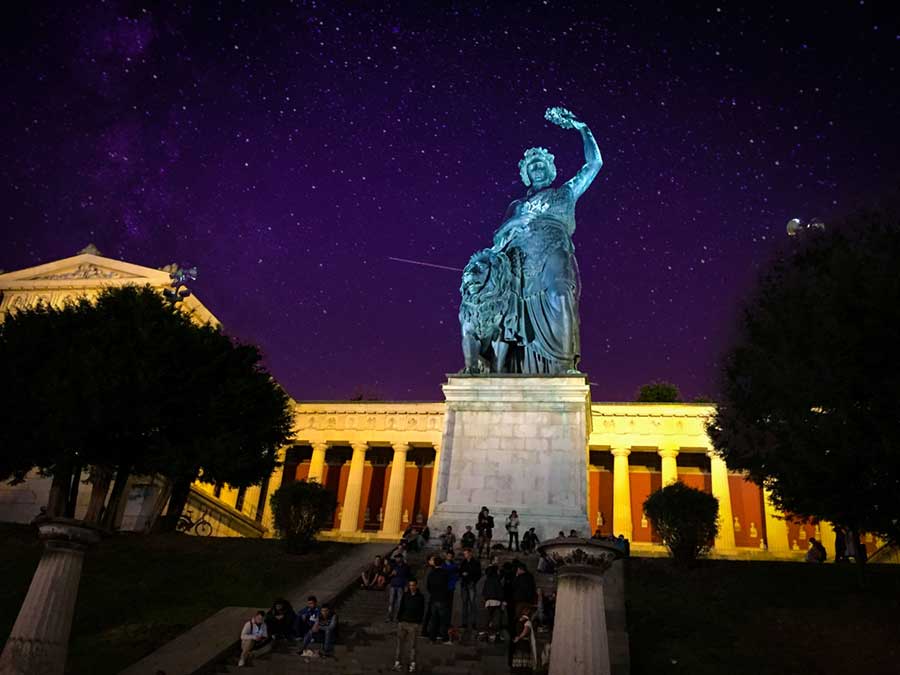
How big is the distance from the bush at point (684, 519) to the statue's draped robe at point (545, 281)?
4.97m

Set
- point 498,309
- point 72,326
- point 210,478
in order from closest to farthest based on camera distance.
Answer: point 498,309 < point 72,326 < point 210,478

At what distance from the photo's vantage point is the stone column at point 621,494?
151ft

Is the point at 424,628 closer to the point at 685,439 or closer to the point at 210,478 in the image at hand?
the point at 210,478

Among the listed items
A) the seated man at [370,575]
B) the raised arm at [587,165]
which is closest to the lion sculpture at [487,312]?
the raised arm at [587,165]

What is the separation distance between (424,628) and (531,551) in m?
5.30

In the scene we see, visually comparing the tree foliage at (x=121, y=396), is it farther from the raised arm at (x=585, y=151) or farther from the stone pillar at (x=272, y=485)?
the stone pillar at (x=272, y=485)

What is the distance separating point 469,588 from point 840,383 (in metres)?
8.79

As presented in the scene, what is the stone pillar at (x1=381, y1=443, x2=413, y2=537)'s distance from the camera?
48719 mm

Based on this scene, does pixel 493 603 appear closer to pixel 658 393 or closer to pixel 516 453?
pixel 516 453

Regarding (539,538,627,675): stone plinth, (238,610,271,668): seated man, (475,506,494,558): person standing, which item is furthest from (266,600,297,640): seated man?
(539,538,627,675): stone plinth

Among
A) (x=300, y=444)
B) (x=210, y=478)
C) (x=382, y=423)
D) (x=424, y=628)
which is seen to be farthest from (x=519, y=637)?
(x=300, y=444)

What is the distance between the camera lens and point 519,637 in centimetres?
1158

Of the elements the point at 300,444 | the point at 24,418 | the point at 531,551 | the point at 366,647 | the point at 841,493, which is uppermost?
the point at 300,444

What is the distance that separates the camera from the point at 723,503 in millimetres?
44562
